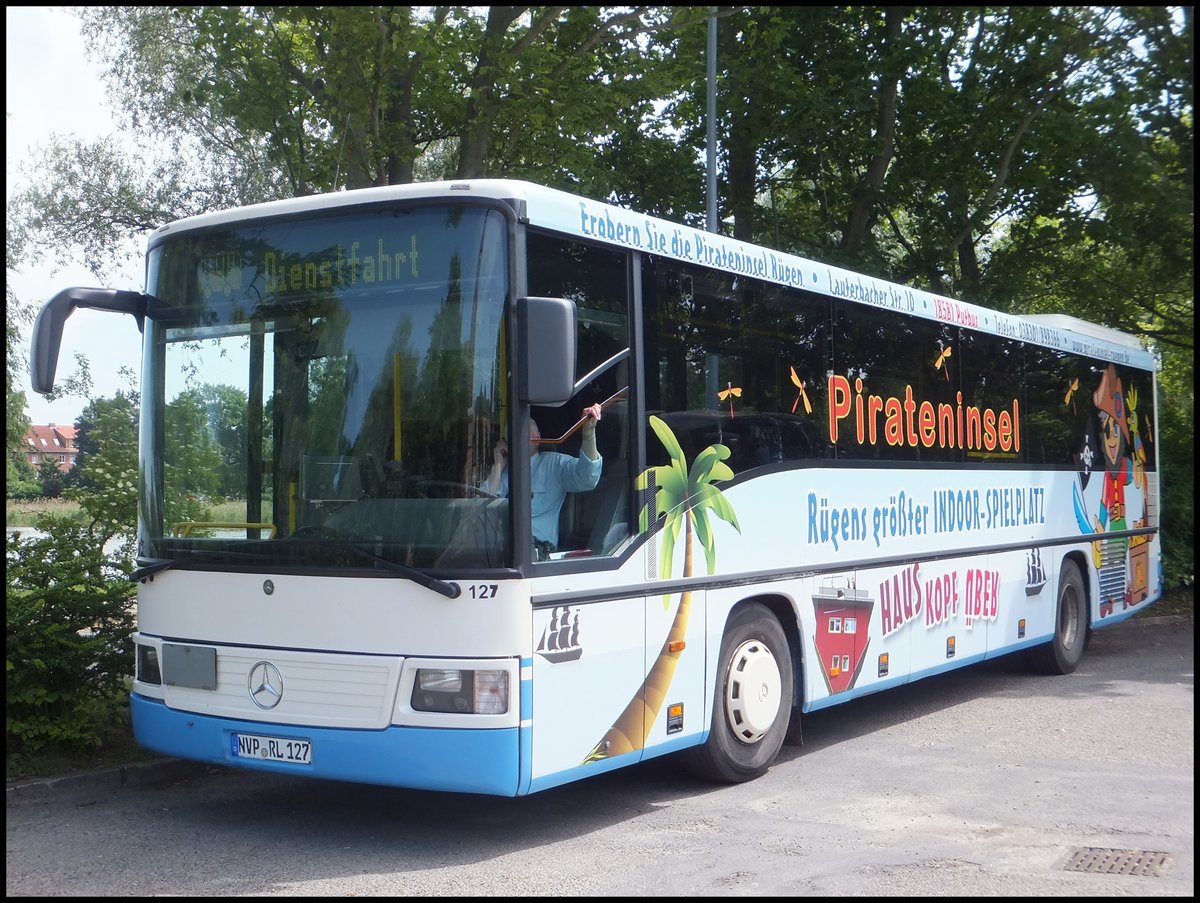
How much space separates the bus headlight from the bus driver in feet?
2.09

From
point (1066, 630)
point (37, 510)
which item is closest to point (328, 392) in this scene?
point (37, 510)

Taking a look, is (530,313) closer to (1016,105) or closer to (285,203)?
(285,203)

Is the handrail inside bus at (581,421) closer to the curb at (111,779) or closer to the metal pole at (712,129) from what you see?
the curb at (111,779)

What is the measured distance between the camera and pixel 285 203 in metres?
6.64

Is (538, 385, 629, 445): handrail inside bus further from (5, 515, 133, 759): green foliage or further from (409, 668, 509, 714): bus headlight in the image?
(5, 515, 133, 759): green foliage

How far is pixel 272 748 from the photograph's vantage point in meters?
6.31

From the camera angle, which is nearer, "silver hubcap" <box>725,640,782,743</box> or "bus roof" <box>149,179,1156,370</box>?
"bus roof" <box>149,179,1156,370</box>

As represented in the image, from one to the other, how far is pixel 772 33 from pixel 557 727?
1068 centimetres

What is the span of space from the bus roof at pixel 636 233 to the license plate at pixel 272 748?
8.45ft

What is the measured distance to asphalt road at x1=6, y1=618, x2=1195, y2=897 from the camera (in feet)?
18.6

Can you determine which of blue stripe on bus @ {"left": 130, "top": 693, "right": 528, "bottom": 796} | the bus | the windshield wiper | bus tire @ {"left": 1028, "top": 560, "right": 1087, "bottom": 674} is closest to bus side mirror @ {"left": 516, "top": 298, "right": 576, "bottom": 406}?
the bus

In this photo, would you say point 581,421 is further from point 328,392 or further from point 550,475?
point 328,392

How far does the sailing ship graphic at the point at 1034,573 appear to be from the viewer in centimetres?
1148

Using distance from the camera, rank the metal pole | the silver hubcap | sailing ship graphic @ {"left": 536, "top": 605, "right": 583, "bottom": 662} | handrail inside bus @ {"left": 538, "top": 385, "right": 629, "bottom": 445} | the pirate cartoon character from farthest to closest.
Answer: the metal pole
the pirate cartoon character
the silver hubcap
handrail inside bus @ {"left": 538, "top": 385, "right": 629, "bottom": 445}
sailing ship graphic @ {"left": 536, "top": 605, "right": 583, "bottom": 662}
